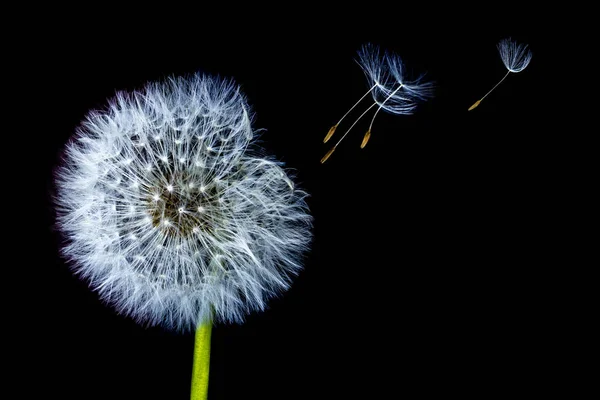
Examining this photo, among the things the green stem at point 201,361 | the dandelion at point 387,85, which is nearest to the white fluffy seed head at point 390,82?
the dandelion at point 387,85

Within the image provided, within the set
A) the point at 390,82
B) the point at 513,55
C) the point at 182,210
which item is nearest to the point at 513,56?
the point at 513,55

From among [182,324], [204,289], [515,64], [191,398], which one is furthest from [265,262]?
[515,64]

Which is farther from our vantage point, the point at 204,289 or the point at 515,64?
the point at 515,64

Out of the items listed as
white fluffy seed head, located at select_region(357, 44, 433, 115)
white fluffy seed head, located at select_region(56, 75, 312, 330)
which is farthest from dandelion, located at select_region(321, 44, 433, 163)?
white fluffy seed head, located at select_region(56, 75, 312, 330)

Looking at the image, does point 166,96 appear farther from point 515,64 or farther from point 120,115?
point 515,64

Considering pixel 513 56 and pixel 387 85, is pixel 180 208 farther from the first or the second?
pixel 513 56

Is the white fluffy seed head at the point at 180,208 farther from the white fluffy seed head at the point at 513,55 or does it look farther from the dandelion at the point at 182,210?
the white fluffy seed head at the point at 513,55
